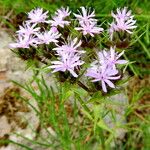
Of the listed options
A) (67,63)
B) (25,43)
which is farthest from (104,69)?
(25,43)

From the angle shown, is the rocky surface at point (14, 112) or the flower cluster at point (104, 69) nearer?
the flower cluster at point (104, 69)

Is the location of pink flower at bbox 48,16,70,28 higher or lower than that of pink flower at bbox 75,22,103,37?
higher

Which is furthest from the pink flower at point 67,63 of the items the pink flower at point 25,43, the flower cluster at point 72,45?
the pink flower at point 25,43

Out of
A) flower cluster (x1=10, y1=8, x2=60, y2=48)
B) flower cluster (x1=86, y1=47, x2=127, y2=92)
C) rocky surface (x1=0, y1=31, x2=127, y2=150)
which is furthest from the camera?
rocky surface (x1=0, y1=31, x2=127, y2=150)

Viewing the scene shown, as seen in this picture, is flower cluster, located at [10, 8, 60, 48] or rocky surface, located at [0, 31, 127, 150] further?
rocky surface, located at [0, 31, 127, 150]

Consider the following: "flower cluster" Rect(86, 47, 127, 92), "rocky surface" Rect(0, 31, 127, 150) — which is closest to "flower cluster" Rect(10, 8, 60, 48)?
"flower cluster" Rect(86, 47, 127, 92)

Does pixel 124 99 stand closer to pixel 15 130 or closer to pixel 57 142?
pixel 57 142

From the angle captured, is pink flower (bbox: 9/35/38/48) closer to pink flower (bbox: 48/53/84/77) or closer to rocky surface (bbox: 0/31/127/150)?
pink flower (bbox: 48/53/84/77)

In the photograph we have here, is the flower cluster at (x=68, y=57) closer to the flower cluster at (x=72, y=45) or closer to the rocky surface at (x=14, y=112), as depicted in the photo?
the flower cluster at (x=72, y=45)
